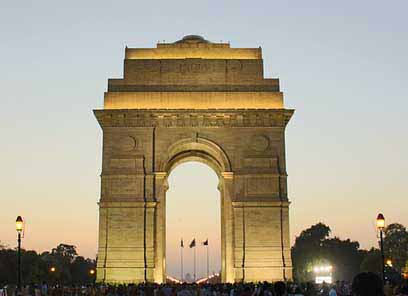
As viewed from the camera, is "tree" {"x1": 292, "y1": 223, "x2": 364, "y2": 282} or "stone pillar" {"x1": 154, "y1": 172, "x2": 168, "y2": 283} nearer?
"stone pillar" {"x1": 154, "y1": 172, "x2": 168, "y2": 283}

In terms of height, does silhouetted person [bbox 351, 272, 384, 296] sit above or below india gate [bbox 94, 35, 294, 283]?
below

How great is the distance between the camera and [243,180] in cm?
4109

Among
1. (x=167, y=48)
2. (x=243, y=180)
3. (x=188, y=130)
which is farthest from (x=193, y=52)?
(x=243, y=180)

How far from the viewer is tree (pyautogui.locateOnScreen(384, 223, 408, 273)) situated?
79938 mm

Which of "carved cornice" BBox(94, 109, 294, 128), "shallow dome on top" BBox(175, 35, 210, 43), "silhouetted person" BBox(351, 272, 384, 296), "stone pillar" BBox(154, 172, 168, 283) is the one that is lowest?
"silhouetted person" BBox(351, 272, 384, 296)

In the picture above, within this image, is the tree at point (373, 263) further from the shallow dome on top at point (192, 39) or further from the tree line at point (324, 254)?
the shallow dome on top at point (192, 39)

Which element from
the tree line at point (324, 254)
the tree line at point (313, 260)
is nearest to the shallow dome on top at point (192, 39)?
the tree line at point (313, 260)

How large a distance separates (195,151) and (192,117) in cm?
344

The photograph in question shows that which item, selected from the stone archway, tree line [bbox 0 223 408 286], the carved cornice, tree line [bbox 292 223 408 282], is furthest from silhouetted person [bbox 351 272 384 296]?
tree line [bbox 292 223 408 282]

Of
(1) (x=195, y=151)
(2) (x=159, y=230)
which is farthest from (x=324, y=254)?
(2) (x=159, y=230)

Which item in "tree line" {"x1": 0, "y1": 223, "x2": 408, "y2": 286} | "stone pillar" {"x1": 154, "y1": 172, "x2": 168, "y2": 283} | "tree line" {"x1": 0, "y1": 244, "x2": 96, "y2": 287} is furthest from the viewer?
"tree line" {"x1": 0, "y1": 223, "x2": 408, "y2": 286}

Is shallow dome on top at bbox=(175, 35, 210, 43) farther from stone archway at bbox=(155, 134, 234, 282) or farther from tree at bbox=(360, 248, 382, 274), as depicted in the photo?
tree at bbox=(360, 248, 382, 274)

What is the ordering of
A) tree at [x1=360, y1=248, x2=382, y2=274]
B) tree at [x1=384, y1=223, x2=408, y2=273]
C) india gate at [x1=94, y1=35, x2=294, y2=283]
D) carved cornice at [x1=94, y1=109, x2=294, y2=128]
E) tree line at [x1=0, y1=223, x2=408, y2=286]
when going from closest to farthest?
1. india gate at [x1=94, y1=35, x2=294, y2=283]
2. carved cornice at [x1=94, y1=109, x2=294, y2=128]
3. tree line at [x1=0, y1=223, x2=408, y2=286]
4. tree at [x1=384, y1=223, x2=408, y2=273]
5. tree at [x1=360, y1=248, x2=382, y2=274]

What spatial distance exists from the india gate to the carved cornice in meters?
0.06
